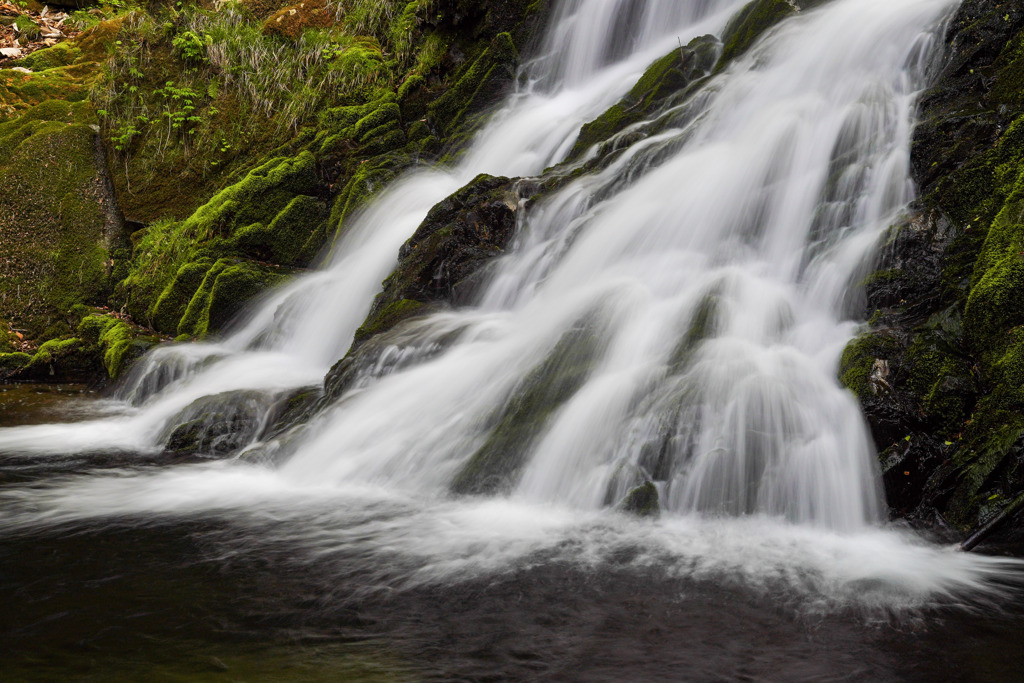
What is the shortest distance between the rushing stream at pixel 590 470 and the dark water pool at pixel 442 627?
14 millimetres

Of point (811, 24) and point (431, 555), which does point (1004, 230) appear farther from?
point (811, 24)

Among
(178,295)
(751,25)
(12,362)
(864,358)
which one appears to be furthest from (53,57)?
(864,358)

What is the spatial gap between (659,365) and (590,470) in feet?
3.14

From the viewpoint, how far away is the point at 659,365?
479 cm

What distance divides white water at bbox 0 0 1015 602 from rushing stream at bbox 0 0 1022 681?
0.02m

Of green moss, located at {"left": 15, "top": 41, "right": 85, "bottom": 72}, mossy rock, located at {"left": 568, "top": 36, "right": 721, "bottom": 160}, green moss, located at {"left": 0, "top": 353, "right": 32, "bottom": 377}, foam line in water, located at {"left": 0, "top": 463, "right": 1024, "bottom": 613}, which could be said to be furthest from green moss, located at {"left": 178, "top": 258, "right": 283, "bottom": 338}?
green moss, located at {"left": 15, "top": 41, "right": 85, "bottom": 72}

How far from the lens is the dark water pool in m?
2.43

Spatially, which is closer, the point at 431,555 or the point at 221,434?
the point at 431,555

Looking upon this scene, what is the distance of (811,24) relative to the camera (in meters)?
8.12

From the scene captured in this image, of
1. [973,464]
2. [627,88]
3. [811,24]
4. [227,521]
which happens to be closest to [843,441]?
[973,464]

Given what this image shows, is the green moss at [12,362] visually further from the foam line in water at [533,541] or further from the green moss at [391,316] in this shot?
the foam line in water at [533,541]

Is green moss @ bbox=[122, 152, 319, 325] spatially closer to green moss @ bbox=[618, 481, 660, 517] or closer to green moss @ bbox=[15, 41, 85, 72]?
green moss @ bbox=[15, 41, 85, 72]

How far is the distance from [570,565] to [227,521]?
207 cm

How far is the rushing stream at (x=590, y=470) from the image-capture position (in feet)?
8.71
